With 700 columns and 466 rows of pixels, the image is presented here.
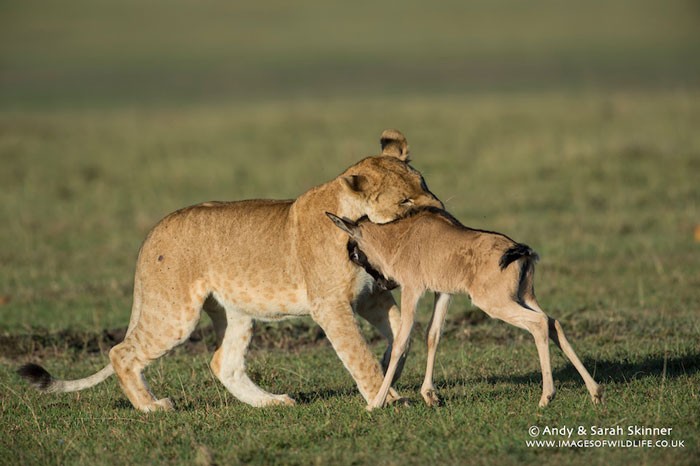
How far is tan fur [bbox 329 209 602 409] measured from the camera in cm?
614

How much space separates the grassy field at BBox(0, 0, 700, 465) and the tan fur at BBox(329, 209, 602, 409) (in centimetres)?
32

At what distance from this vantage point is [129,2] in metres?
78.1

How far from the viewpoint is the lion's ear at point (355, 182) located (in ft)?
22.0

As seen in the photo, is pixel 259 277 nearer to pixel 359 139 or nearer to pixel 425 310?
pixel 425 310

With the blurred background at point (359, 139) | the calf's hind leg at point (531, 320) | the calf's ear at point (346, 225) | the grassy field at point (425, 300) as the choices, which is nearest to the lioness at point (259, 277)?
the calf's ear at point (346, 225)

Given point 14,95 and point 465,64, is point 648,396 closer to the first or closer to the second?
point 14,95

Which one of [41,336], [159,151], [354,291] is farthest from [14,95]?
[354,291]

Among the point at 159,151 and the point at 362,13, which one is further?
the point at 362,13

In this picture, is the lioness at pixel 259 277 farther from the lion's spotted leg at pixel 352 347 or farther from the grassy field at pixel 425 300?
the grassy field at pixel 425 300

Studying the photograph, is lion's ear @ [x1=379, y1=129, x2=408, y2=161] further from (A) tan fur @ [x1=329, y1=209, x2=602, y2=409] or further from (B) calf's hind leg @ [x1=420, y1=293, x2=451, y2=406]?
(B) calf's hind leg @ [x1=420, y1=293, x2=451, y2=406]

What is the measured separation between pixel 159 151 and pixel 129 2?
2294 inches

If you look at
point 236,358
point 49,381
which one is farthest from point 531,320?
point 49,381

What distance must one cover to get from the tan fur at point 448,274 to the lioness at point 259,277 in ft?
0.58

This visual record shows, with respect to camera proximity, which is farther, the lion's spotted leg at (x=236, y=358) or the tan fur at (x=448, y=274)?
the lion's spotted leg at (x=236, y=358)
